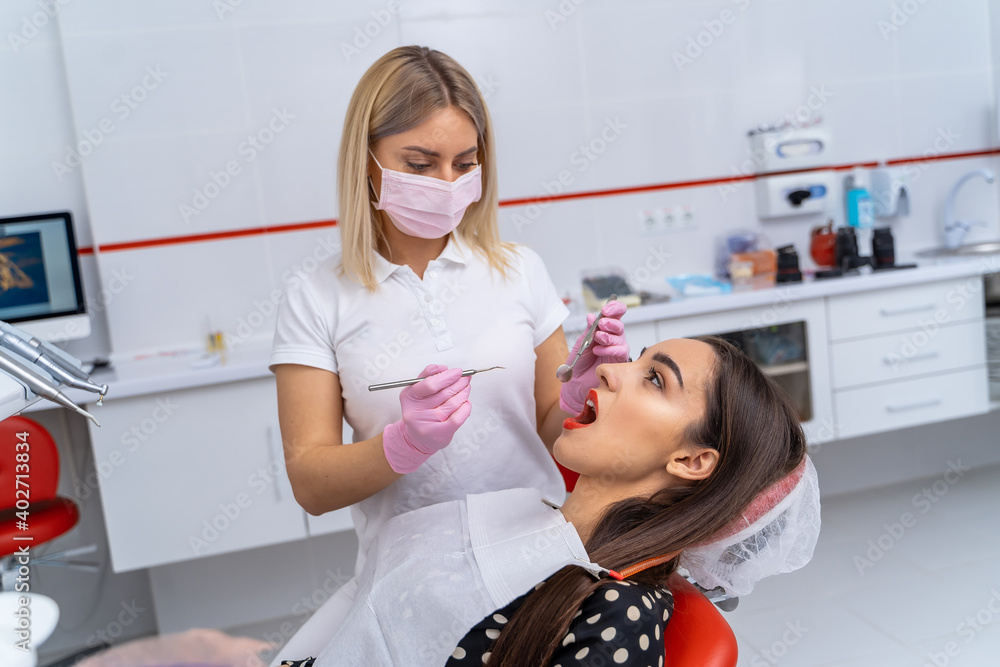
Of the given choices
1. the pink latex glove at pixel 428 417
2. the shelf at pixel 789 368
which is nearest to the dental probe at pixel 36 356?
the pink latex glove at pixel 428 417

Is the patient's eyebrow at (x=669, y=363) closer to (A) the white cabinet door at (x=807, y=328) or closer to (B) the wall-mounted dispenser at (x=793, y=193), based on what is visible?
(A) the white cabinet door at (x=807, y=328)

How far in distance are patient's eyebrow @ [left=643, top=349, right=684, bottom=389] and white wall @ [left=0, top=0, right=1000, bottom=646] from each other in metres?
1.80

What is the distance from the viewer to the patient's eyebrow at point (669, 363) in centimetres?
133

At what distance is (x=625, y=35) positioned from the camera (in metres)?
3.14

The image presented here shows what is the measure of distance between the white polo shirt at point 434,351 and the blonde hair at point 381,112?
6cm

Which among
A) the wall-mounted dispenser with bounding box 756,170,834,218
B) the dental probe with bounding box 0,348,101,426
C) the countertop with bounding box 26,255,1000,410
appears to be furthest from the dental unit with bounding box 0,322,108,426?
the wall-mounted dispenser with bounding box 756,170,834,218

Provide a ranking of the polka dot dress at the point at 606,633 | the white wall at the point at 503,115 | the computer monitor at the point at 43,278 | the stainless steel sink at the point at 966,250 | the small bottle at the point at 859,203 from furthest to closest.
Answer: the small bottle at the point at 859,203
the stainless steel sink at the point at 966,250
the white wall at the point at 503,115
the computer monitor at the point at 43,278
the polka dot dress at the point at 606,633

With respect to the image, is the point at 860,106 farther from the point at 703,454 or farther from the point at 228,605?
the point at 228,605

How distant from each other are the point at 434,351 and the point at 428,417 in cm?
27

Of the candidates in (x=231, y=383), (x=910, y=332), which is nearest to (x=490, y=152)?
(x=231, y=383)

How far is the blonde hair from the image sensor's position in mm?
1342

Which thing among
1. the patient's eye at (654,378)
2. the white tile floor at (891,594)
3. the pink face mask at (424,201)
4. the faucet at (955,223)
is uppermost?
the pink face mask at (424,201)

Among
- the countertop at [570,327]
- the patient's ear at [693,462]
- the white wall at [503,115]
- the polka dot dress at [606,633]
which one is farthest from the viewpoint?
the white wall at [503,115]

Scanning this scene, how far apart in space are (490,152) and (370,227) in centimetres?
29
